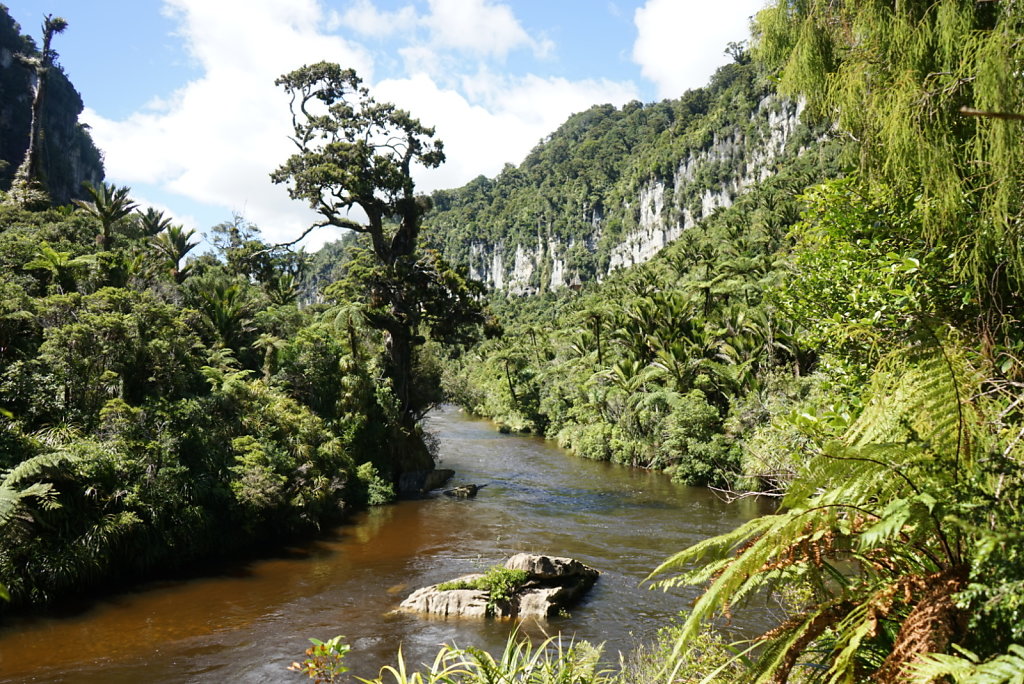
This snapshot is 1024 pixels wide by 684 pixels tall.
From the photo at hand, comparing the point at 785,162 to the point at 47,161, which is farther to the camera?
the point at 785,162

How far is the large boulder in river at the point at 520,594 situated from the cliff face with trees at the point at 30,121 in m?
52.2

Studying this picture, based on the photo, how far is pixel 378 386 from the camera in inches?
898

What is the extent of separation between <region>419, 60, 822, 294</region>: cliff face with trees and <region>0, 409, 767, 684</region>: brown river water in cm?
4231

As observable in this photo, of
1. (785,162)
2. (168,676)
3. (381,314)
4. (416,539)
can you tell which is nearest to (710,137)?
(785,162)

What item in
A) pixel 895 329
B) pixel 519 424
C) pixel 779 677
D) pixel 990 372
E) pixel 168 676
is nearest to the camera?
pixel 779 677

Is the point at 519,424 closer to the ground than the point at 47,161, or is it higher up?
closer to the ground

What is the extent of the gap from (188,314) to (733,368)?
1937 centimetres

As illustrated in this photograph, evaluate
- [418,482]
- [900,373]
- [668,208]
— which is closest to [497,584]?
[900,373]

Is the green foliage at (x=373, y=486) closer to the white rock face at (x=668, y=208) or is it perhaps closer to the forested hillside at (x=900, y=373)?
the forested hillside at (x=900, y=373)

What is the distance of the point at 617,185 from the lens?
119 m

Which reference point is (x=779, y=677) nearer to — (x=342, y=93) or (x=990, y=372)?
(x=990, y=372)

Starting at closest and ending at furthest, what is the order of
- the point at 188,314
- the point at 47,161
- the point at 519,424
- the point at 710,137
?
the point at 188,314 < the point at 519,424 < the point at 47,161 < the point at 710,137

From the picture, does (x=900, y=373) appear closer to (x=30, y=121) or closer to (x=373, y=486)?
(x=373, y=486)

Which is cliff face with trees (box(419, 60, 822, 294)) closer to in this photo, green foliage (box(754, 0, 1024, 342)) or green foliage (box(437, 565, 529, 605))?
green foliage (box(437, 565, 529, 605))
